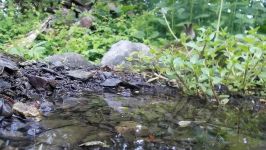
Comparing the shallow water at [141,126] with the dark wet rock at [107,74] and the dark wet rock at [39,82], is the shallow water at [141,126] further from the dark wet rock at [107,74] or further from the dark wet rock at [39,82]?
the dark wet rock at [107,74]

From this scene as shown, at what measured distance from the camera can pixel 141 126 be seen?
2.16 m

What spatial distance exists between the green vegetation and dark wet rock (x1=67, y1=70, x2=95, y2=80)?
58 centimetres

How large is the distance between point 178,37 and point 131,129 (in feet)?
14.7

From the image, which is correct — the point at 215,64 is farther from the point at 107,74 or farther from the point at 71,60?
the point at 71,60

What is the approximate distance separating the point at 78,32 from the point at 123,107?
3.99 metres

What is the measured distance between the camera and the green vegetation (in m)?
2.87

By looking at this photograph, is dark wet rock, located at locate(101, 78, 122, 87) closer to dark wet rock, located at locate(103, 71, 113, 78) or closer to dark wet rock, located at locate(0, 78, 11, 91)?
dark wet rock, located at locate(103, 71, 113, 78)

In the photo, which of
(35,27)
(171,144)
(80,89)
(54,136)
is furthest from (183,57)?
(35,27)

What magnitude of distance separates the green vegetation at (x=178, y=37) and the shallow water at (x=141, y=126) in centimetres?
31

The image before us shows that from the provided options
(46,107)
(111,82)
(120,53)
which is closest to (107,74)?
(111,82)

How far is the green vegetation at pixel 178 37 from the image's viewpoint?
2869 mm

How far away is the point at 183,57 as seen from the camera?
9.73ft

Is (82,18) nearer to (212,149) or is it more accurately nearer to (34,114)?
(34,114)

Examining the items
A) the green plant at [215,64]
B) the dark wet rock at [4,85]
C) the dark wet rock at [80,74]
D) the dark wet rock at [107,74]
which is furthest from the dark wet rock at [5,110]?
the dark wet rock at [107,74]
